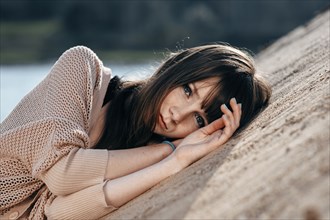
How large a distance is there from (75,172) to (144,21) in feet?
99.8

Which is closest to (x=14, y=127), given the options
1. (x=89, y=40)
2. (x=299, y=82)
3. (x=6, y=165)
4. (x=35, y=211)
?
(x=6, y=165)

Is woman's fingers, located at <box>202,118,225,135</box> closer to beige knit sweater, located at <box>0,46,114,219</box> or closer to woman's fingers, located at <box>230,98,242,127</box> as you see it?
woman's fingers, located at <box>230,98,242,127</box>

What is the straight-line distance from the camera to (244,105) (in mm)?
3500

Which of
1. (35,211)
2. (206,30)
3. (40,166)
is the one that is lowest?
(206,30)

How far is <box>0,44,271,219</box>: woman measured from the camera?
9.83ft

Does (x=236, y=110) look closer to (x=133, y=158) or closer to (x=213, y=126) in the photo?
(x=213, y=126)

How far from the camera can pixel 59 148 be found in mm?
3008

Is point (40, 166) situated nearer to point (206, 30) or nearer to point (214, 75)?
point (214, 75)

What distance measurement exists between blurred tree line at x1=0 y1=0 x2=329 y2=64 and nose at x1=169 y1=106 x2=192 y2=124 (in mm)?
25476

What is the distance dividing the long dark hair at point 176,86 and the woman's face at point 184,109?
0.07 ft

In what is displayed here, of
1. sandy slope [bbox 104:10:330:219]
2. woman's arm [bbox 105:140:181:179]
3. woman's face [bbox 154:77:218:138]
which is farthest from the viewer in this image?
woman's face [bbox 154:77:218:138]

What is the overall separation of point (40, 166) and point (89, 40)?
28.3 m

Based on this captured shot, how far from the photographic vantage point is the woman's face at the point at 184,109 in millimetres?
3277

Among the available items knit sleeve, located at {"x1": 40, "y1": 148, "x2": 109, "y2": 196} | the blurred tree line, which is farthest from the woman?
the blurred tree line
